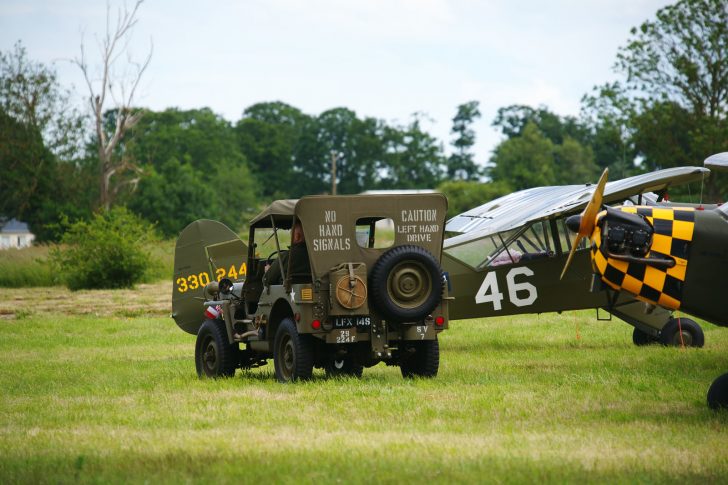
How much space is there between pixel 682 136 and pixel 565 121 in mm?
64880

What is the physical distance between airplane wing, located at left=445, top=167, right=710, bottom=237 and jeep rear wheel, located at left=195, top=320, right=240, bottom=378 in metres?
4.51

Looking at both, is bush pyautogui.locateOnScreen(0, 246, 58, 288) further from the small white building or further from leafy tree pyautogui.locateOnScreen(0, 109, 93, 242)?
the small white building

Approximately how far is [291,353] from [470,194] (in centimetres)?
7295

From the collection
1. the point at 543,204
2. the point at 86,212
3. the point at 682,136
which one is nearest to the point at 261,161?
the point at 86,212

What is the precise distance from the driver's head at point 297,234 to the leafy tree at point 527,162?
79.1 meters

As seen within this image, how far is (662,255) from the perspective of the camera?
8828mm

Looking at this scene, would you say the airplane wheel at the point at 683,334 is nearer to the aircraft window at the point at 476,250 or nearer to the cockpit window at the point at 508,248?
the cockpit window at the point at 508,248

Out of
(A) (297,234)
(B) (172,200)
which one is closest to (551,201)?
(A) (297,234)

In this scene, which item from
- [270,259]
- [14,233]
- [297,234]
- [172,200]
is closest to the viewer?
[297,234]

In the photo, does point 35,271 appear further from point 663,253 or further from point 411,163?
point 411,163

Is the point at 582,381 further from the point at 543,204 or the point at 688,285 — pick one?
the point at 543,204

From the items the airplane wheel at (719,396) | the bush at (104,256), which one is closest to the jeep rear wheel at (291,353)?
the airplane wheel at (719,396)

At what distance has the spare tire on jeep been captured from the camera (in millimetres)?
10961

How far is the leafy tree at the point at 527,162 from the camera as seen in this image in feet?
297
